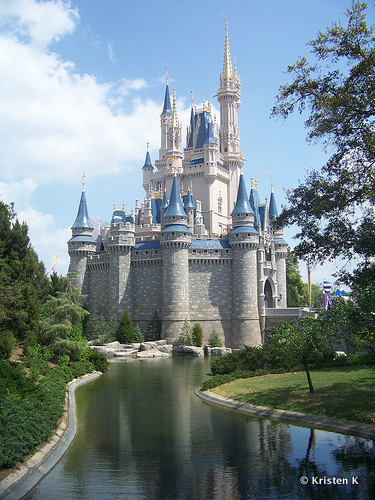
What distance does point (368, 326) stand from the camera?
48.7 feet

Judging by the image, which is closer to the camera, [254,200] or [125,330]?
[125,330]

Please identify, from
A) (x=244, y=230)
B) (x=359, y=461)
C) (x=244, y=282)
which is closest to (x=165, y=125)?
(x=244, y=230)

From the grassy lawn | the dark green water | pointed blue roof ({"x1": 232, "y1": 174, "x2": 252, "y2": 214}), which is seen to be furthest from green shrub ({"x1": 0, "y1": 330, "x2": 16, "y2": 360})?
pointed blue roof ({"x1": 232, "y1": 174, "x2": 252, "y2": 214})

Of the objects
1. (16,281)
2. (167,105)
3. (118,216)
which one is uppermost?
(167,105)

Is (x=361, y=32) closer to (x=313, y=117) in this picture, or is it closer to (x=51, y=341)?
(x=313, y=117)

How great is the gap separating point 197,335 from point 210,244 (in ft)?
27.0

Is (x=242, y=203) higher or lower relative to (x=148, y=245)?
higher

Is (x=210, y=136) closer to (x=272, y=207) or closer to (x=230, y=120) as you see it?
(x=230, y=120)

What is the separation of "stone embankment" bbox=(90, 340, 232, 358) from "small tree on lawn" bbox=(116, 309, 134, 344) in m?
1.27

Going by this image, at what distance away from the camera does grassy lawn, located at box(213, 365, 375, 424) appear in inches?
554

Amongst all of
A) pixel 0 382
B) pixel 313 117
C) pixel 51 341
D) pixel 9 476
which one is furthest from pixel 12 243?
pixel 9 476

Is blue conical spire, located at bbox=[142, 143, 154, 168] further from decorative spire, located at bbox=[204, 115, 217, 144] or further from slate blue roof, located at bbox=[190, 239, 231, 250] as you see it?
slate blue roof, located at bbox=[190, 239, 231, 250]

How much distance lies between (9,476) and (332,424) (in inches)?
315

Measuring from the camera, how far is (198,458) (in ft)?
36.7
